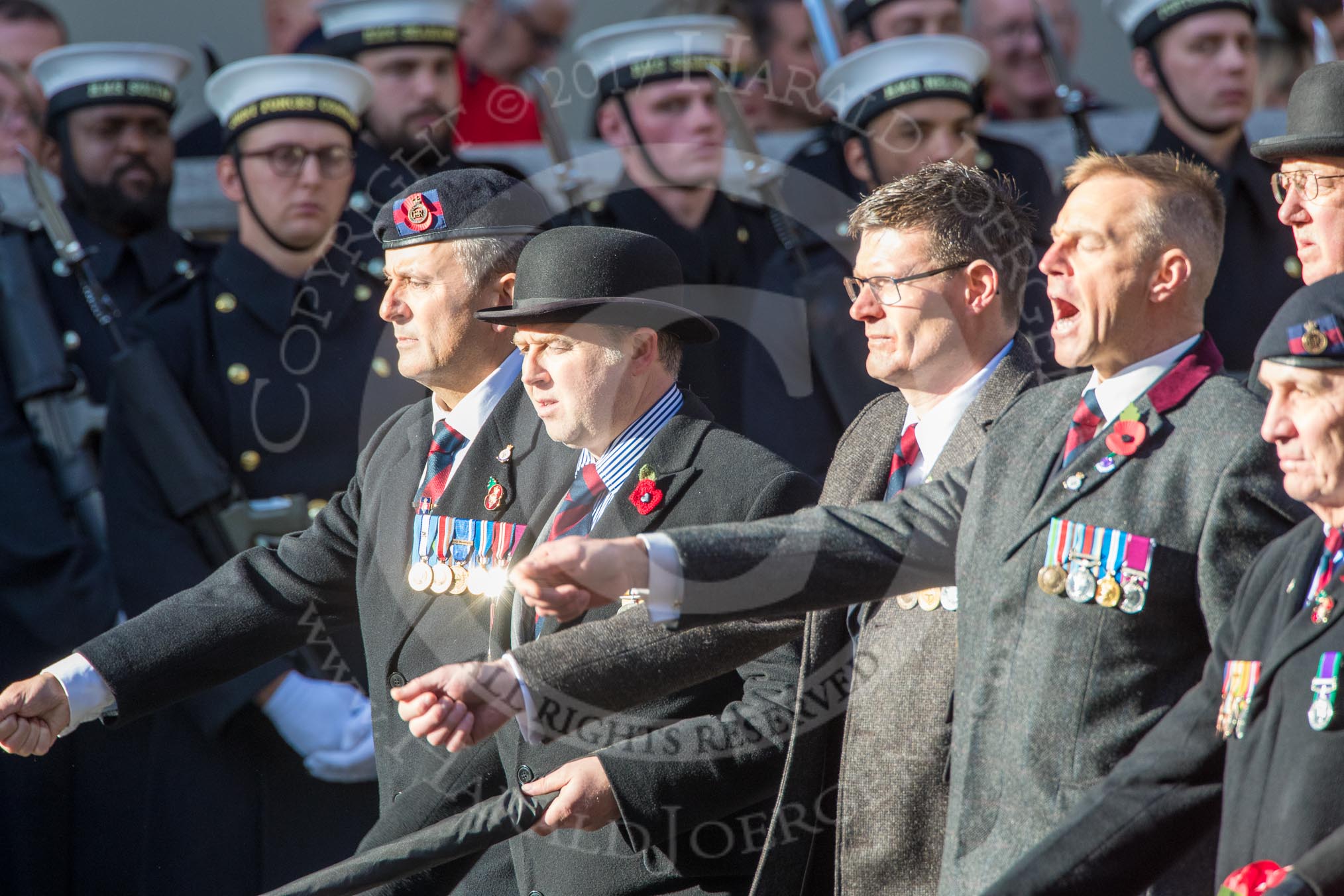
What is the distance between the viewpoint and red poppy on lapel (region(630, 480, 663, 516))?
3.46 metres

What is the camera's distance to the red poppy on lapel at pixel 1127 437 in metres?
2.78

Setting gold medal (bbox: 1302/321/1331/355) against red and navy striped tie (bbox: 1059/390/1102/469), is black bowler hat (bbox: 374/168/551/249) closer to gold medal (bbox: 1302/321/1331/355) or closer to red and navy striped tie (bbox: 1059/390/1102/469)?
red and navy striped tie (bbox: 1059/390/1102/469)

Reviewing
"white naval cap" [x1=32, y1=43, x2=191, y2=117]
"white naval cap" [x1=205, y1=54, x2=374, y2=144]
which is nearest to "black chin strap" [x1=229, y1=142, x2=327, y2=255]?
"white naval cap" [x1=205, y1=54, x2=374, y2=144]

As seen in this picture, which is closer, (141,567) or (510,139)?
(141,567)

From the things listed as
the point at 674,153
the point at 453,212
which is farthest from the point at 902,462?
the point at 674,153

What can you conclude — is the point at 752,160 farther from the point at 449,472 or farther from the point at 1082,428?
the point at 1082,428

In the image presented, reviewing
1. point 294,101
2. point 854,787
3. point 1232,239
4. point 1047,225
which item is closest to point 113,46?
point 294,101

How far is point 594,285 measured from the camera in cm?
350

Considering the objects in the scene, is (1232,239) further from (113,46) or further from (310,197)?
(113,46)

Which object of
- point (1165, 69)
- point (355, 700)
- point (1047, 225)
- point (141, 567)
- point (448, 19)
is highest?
point (448, 19)

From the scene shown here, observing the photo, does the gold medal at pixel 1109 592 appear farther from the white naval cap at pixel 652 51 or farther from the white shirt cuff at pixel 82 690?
the white naval cap at pixel 652 51

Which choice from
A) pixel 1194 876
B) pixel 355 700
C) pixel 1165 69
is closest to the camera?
pixel 1194 876

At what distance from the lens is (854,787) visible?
10.6 feet

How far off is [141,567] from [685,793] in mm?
2341
